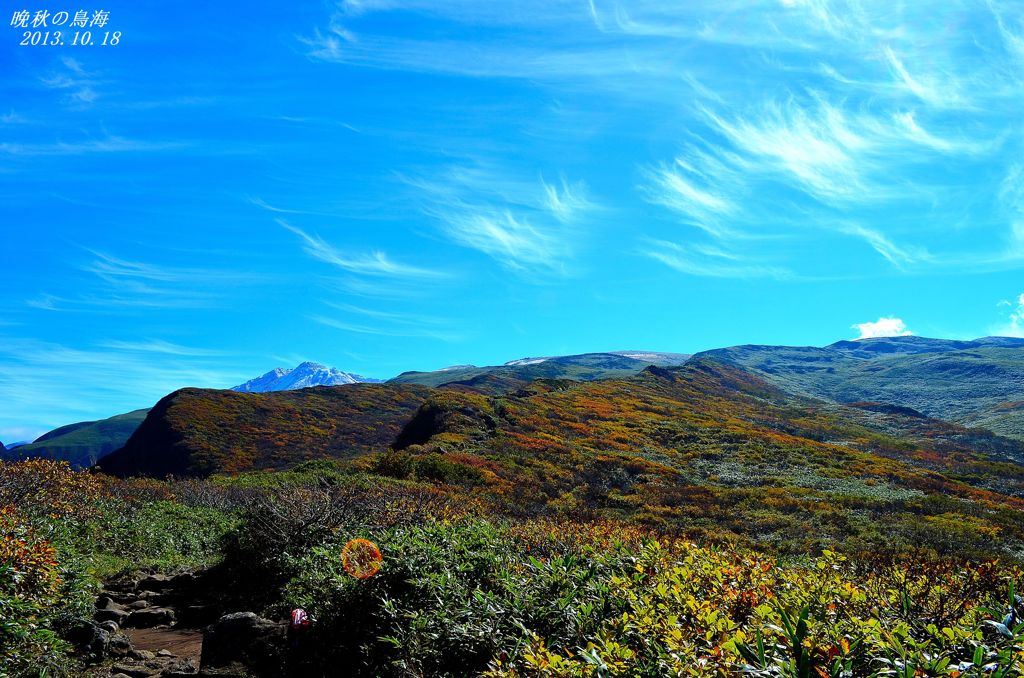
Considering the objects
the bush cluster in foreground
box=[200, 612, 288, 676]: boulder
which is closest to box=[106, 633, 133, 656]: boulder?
the bush cluster in foreground

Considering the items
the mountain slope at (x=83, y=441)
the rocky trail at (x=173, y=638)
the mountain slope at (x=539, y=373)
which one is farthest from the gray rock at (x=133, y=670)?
the mountain slope at (x=83, y=441)

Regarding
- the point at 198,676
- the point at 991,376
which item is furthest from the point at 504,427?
the point at 991,376

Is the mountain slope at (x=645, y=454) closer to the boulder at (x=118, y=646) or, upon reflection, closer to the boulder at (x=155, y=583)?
the boulder at (x=155, y=583)

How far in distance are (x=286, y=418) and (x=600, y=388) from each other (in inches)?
1075

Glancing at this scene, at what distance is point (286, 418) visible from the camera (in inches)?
1946

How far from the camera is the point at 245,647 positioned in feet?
23.4

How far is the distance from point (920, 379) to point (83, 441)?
150296 mm

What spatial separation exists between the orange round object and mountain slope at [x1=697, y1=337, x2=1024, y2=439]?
218 feet

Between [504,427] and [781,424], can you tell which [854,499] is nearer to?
[504,427]

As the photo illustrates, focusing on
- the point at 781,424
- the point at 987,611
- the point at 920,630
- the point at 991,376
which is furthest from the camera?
the point at 991,376

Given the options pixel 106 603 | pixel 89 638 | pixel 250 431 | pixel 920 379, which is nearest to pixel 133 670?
pixel 89 638

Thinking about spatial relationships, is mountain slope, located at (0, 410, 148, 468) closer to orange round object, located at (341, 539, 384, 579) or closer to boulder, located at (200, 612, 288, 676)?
boulder, located at (200, 612, 288, 676)

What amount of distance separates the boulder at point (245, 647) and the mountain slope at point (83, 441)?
319ft

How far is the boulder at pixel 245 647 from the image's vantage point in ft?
22.5
